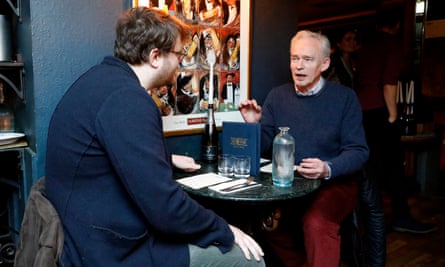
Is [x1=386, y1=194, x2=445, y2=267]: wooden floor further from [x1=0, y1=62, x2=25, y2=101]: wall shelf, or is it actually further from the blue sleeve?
[x1=0, y1=62, x2=25, y2=101]: wall shelf

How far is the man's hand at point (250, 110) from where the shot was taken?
2.07 metres

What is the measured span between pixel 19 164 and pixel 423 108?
4106 millimetres

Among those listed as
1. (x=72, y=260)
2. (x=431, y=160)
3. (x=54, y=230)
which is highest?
(x=54, y=230)

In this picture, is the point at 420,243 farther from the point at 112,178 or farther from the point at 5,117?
the point at 5,117

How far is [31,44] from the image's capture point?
163cm

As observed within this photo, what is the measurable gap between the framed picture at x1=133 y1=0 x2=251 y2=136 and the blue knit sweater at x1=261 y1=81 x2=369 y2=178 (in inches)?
14.8

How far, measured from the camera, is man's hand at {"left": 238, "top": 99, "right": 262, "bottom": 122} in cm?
207

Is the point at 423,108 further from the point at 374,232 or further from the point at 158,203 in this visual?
the point at 158,203

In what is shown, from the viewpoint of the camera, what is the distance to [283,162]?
5.44ft

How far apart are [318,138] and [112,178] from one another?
3.84ft

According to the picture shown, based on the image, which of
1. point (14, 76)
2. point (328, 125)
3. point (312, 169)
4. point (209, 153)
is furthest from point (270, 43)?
point (14, 76)

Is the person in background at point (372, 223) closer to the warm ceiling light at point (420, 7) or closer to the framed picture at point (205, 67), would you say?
the framed picture at point (205, 67)

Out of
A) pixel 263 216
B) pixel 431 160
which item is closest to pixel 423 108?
pixel 431 160

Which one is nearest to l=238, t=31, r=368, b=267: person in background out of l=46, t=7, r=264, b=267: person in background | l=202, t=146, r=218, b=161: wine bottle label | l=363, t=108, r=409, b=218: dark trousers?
l=202, t=146, r=218, b=161: wine bottle label
